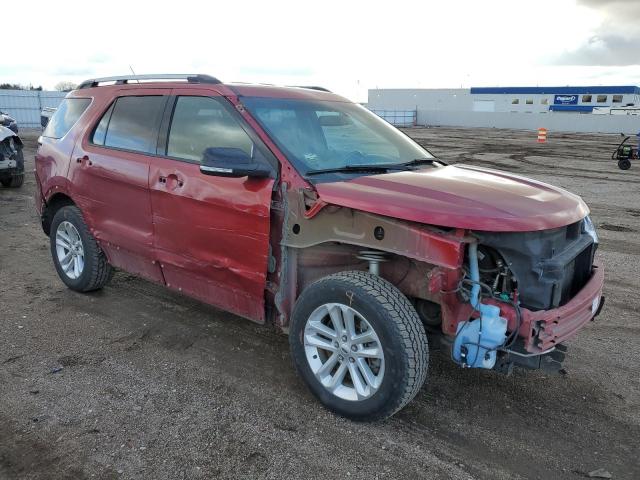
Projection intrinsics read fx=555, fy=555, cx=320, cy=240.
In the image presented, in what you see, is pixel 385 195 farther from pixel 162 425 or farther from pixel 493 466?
pixel 162 425

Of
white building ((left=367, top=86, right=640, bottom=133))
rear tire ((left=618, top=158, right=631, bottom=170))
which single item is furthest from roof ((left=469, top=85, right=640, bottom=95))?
rear tire ((left=618, top=158, right=631, bottom=170))

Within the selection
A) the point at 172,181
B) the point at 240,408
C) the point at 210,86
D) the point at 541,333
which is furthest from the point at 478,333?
the point at 210,86

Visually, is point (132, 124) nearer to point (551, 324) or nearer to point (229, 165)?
point (229, 165)

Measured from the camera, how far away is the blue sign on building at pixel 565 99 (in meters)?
78.1

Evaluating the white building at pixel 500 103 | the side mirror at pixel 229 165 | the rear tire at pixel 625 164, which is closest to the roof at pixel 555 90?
the white building at pixel 500 103

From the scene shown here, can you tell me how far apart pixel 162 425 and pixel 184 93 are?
2399 millimetres

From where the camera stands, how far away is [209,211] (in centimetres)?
384

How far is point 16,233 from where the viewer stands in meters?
7.87

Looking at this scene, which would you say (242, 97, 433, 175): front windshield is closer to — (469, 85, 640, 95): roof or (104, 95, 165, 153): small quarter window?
(104, 95, 165, 153): small quarter window

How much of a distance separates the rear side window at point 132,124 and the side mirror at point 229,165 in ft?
3.36

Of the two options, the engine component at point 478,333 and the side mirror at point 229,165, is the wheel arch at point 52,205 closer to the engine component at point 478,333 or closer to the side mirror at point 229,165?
the side mirror at point 229,165

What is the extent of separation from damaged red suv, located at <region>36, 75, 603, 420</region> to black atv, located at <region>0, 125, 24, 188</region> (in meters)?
7.44

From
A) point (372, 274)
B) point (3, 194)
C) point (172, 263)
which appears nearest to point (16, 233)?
point (3, 194)

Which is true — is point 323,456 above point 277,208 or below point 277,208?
below
